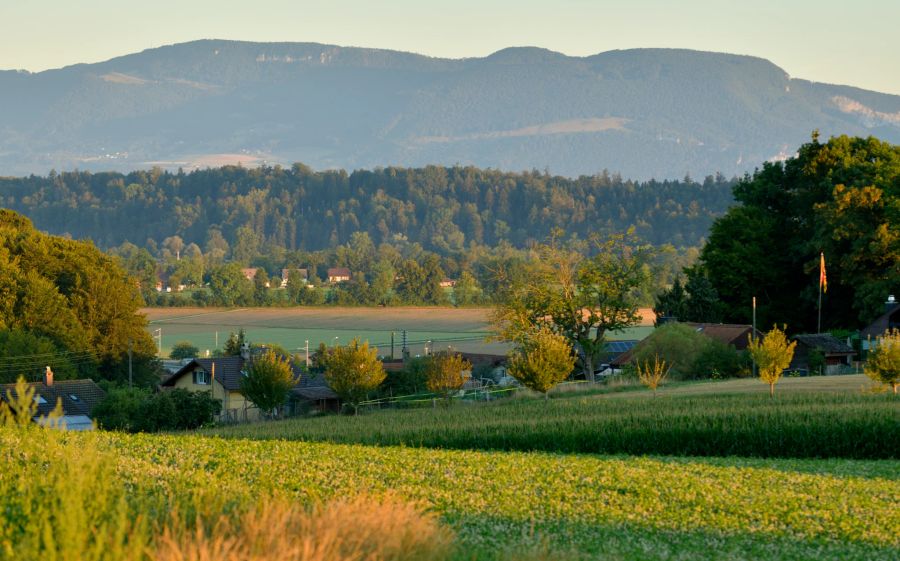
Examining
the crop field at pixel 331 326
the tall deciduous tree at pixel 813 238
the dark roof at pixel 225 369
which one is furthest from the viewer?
the crop field at pixel 331 326

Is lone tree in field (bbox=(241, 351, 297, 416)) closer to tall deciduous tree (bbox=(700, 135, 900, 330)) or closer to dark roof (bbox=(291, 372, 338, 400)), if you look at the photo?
dark roof (bbox=(291, 372, 338, 400))

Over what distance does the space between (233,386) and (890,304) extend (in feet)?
109

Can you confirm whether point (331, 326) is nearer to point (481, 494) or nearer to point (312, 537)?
point (481, 494)

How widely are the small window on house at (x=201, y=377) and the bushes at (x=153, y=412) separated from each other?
11317 mm

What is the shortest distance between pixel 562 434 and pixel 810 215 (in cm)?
4190

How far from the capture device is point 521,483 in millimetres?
19531

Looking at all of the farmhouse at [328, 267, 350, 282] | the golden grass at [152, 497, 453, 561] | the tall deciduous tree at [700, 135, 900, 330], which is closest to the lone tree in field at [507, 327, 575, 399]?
the tall deciduous tree at [700, 135, 900, 330]

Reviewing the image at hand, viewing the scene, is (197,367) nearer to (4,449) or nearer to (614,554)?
(4,449)

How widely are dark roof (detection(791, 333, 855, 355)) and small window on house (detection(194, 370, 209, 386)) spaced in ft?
99.1

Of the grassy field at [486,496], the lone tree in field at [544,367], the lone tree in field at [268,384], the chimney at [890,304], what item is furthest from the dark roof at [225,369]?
the grassy field at [486,496]

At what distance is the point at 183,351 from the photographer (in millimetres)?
96500

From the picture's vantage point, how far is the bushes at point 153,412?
49562 millimetres

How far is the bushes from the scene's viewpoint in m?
49.6

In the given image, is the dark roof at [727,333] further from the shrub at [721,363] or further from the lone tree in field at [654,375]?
the lone tree in field at [654,375]
